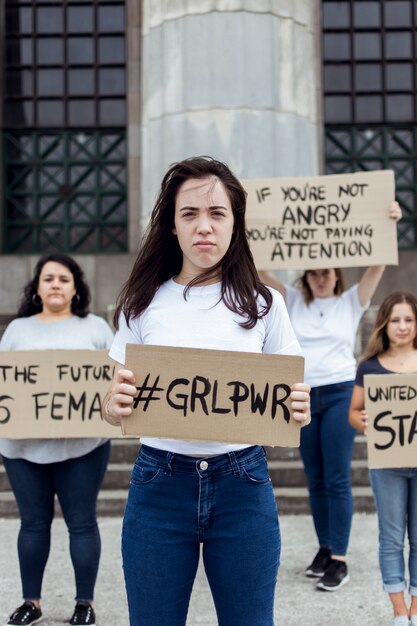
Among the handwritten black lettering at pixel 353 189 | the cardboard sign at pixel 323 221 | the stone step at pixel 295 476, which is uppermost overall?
the handwritten black lettering at pixel 353 189

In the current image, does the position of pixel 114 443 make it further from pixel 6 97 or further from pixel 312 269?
pixel 6 97

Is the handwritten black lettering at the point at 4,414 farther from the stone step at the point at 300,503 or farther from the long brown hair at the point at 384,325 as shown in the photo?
the stone step at the point at 300,503

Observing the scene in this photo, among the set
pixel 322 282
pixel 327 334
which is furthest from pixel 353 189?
pixel 327 334

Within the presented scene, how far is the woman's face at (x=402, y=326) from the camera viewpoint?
368cm

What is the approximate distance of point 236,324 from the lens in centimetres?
209

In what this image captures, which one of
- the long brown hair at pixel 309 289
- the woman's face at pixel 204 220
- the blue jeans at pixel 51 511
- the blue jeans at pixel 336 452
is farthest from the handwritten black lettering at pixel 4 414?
the woman's face at pixel 204 220

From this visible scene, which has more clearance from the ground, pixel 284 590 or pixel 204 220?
pixel 204 220

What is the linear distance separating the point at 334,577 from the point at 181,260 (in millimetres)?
2683

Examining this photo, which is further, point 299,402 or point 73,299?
point 73,299

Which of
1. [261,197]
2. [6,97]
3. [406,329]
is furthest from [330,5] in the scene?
[406,329]

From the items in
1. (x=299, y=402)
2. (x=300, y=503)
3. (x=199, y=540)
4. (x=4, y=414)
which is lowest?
(x=300, y=503)

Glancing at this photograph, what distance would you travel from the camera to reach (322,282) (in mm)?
4586

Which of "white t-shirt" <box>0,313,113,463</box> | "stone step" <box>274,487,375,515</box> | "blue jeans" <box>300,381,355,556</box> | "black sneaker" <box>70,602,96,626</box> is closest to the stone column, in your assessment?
"stone step" <box>274,487,375,515</box>

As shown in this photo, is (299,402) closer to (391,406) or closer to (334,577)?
(391,406)
